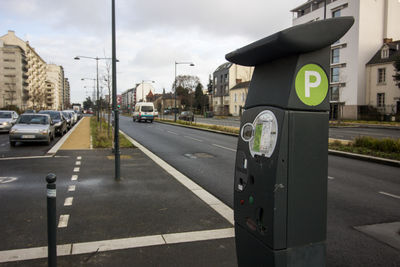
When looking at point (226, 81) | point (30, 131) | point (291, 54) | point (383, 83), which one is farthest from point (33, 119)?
point (226, 81)

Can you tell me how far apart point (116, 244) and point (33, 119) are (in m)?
14.3

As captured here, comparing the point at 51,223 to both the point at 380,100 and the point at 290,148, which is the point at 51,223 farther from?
the point at 380,100

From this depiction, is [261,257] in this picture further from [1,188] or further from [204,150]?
[204,150]

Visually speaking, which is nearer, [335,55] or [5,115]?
[5,115]

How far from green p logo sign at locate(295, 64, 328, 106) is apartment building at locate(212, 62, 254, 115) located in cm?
7170

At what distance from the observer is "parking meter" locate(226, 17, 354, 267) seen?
228 cm

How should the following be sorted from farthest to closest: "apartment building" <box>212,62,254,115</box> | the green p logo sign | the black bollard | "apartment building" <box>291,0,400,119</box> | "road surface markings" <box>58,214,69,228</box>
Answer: "apartment building" <box>212,62,254,115</box> < "apartment building" <box>291,0,400,119</box> < "road surface markings" <box>58,214,69,228</box> < the black bollard < the green p logo sign

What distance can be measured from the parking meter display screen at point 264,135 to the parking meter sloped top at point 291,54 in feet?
0.37

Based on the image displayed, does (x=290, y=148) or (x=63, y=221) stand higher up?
(x=290, y=148)

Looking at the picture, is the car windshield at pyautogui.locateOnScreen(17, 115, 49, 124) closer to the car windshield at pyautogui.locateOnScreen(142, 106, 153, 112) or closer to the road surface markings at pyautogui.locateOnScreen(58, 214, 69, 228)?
the road surface markings at pyautogui.locateOnScreen(58, 214, 69, 228)

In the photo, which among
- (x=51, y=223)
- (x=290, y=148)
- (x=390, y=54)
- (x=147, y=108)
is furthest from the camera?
(x=147, y=108)

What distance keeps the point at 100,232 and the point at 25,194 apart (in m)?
2.86

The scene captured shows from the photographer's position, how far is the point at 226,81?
7819 cm

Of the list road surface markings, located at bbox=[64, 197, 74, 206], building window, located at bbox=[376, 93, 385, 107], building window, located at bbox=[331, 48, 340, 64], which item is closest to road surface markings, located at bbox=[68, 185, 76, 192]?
road surface markings, located at bbox=[64, 197, 74, 206]
